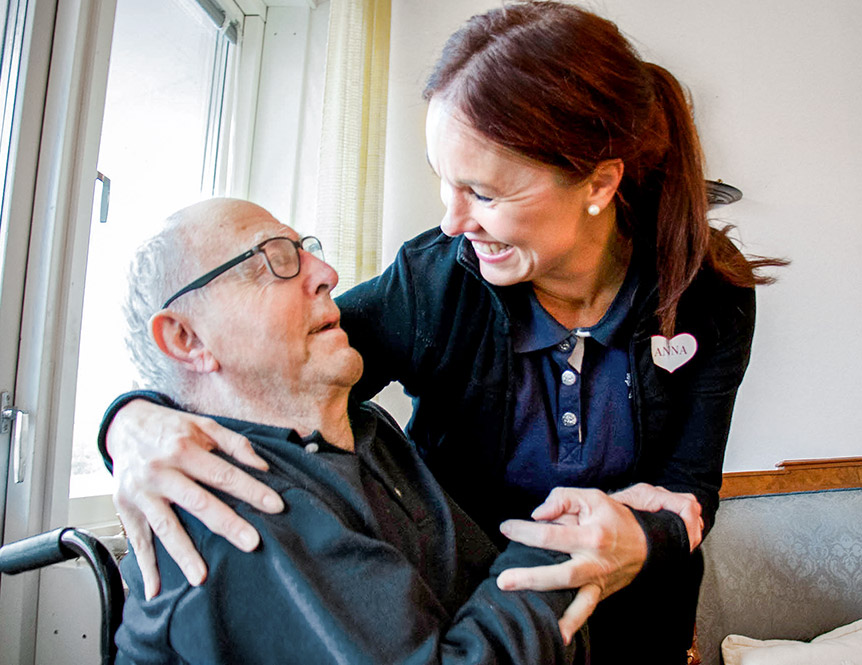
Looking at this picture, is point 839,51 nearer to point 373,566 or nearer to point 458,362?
point 458,362

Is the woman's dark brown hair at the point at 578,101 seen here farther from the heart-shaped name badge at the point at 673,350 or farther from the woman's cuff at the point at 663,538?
the woman's cuff at the point at 663,538

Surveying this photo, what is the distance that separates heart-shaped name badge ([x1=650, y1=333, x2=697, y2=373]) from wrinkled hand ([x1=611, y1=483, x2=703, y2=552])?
23 cm

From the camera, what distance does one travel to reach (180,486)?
2.49 ft

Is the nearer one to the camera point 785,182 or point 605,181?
point 605,181

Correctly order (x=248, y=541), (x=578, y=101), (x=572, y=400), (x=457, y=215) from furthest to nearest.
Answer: (x=572, y=400), (x=457, y=215), (x=578, y=101), (x=248, y=541)

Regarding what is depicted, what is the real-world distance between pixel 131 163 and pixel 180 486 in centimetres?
144

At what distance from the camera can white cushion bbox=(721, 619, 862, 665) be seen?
6.33 feet

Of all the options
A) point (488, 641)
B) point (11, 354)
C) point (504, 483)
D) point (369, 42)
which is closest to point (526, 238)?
point (504, 483)

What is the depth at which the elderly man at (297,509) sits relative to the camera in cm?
73

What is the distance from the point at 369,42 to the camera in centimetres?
245

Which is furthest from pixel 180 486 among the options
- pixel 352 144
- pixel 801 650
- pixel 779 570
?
pixel 779 570

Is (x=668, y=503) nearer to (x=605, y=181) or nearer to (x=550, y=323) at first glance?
(x=550, y=323)

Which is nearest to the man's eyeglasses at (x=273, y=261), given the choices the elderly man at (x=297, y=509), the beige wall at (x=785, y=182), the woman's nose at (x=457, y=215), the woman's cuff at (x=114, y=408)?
the elderly man at (x=297, y=509)

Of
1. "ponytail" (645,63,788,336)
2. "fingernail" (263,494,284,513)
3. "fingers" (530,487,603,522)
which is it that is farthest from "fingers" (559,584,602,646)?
"ponytail" (645,63,788,336)
